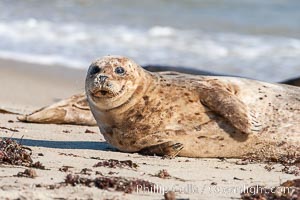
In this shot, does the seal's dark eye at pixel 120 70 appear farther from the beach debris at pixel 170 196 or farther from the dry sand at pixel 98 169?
the beach debris at pixel 170 196

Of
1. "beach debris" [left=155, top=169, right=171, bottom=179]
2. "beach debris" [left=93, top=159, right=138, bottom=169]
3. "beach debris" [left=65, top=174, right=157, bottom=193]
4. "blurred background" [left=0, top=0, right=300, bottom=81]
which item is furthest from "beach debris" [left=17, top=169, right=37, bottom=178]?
"blurred background" [left=0, top=0, right=300, bottom=81]

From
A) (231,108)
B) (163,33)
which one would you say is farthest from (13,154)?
(163,33)

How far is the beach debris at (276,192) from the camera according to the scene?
14.6 feet

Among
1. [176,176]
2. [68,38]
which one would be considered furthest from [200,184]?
[68,38]

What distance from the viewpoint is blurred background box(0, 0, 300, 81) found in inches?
511

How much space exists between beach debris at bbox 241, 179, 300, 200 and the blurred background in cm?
712

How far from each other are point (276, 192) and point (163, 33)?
36.2 feet

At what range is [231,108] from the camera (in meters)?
5.73

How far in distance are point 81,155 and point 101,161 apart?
0.34m

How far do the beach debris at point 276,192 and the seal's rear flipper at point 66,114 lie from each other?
3.11 m

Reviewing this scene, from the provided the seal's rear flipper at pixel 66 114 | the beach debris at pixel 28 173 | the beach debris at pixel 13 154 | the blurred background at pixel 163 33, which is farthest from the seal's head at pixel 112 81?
the blurred background at pixel 163 33

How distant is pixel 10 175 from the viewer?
15.3ft

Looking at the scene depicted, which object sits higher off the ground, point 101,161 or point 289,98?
point 289,98

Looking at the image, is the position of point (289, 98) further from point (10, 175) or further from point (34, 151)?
point (10, 175)
